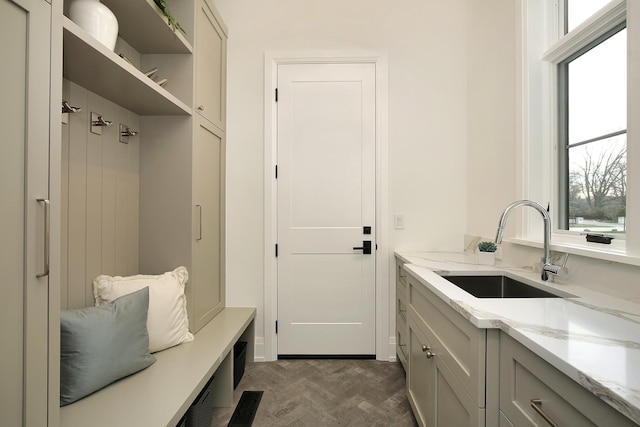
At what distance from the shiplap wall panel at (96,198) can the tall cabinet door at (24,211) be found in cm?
61

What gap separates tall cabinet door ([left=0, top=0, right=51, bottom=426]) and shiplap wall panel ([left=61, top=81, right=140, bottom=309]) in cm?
61

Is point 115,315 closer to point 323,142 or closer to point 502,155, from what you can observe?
point 323,142

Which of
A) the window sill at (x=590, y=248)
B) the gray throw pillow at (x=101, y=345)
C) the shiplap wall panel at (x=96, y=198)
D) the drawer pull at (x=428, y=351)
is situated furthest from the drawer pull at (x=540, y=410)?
the shiplap wall panel at (x=96, y=198)

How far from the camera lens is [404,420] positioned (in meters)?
1.67

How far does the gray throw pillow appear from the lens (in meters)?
1.14

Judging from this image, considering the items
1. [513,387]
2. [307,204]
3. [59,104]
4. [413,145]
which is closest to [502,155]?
[413,145]

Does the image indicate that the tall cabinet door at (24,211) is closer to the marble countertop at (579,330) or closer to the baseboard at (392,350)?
the marble countertop at (579,330)

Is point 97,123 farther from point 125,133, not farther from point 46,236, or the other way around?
point 46,236

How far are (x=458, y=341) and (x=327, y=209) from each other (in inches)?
56.7

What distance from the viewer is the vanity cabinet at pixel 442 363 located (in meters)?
0.92

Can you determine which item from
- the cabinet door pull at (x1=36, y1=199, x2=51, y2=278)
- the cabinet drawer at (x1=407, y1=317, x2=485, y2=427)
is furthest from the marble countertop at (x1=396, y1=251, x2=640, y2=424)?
the cabinet door pull at (x1=36, y1=199, x2=51, y2=278)

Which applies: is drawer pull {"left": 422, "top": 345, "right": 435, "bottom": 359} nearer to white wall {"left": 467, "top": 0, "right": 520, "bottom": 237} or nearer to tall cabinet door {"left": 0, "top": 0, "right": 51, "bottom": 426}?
white wall {"left": 467, "top": 0, "right": 520, "bottom": 237}

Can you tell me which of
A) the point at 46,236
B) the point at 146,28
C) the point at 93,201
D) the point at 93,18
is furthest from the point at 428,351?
the point at 146,28

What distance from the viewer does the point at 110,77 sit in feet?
4.41
